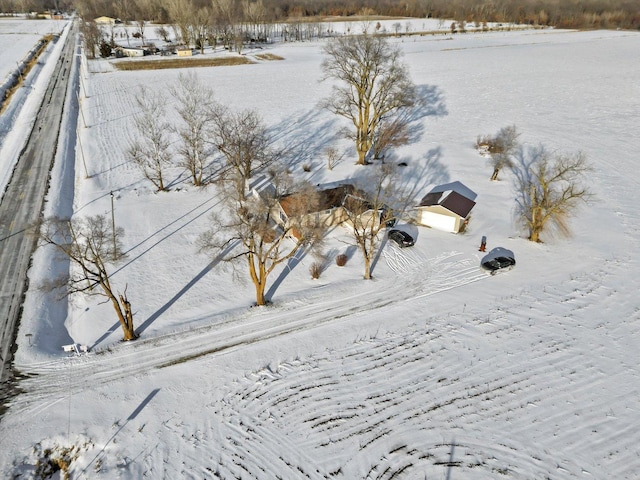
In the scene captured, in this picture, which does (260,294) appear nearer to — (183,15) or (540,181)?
(540,181)

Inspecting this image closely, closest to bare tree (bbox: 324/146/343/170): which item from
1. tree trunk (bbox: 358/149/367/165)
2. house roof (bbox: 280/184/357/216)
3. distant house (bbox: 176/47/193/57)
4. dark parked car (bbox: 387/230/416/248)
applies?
tree trunk (bbox: 358/149/367/165)

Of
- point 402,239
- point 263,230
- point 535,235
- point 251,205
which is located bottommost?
point 535,235

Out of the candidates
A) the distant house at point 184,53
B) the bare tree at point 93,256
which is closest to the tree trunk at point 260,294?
the bare tree at point 93,256

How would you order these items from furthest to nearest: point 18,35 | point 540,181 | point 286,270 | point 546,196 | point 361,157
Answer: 1. point 18,35
2. point 361,157
3. point 540,181
4. point 546,196
5. point 286,270

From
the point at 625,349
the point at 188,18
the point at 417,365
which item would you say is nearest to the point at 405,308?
the point at 417,365

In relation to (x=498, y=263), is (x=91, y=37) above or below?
above

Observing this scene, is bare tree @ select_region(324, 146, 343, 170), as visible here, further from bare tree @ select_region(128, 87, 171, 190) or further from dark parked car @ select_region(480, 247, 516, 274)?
dark parked car @ select_region(480, 247, 516, 274)

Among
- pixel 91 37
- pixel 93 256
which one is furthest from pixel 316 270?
pixel 91 37

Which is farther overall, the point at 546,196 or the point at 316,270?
the point at 546,196
